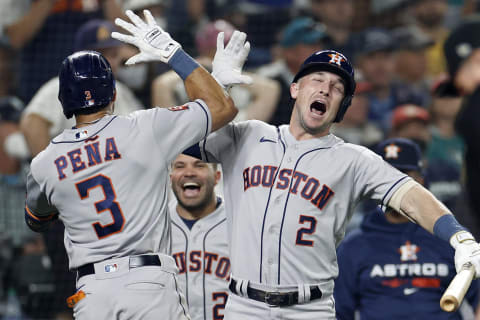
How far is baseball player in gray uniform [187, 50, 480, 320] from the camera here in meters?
3.49

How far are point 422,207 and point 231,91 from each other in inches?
117

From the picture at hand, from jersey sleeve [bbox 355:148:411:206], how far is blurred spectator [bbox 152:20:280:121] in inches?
97.1

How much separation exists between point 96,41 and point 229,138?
2.28 meters

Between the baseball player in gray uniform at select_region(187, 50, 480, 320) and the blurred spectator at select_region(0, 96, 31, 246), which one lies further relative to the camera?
the blurred spectator at select_region(0, 96, 31, 246)

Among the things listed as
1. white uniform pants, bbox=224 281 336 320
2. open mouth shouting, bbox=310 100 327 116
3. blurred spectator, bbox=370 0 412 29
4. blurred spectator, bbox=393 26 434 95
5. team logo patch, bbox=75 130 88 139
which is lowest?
white uniform pants, bbox=224 281 336 320

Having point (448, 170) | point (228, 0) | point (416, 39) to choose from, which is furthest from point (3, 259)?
point (416, 39)

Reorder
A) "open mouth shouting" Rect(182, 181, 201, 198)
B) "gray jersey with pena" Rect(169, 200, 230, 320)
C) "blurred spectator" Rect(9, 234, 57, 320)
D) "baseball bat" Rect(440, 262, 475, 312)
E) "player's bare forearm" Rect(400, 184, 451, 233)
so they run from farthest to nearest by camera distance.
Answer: "blurred spectator" Rect(9, 234, 57, 320) < "open mouth shouting" Rect(182, 181, 201, 198) < "gray jersey with pena" Rect(169, 200, 230, 320) < "player's bare forearm" Rect(400, 184, 451, 233) < "baseball bat" Rect(440, 262, 475, 312)

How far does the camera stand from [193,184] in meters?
4.37

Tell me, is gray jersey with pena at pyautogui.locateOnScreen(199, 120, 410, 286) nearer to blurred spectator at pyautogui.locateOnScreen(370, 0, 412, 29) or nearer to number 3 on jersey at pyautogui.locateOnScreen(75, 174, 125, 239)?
number 3 on jersey at pyautogui.locateOnScreen(75, 174, 125, 239)

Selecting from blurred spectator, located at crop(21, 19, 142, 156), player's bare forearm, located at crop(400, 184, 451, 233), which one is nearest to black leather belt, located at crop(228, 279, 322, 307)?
player's bare forearm, located at crop(400, 184, 451, 233)

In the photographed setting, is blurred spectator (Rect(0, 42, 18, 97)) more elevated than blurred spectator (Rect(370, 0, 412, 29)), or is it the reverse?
blurred spectator (Rect(370, 0, 412, 29))

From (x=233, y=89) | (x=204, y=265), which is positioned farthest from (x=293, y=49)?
(x=204, y=265)

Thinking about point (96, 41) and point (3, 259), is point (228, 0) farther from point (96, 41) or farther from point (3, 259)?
point (3, 259)

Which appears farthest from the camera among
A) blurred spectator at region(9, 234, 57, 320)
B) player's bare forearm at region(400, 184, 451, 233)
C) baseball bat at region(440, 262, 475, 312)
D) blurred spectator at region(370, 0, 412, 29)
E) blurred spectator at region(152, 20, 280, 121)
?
blurred spectator at region(370, 0, 412, 29)
